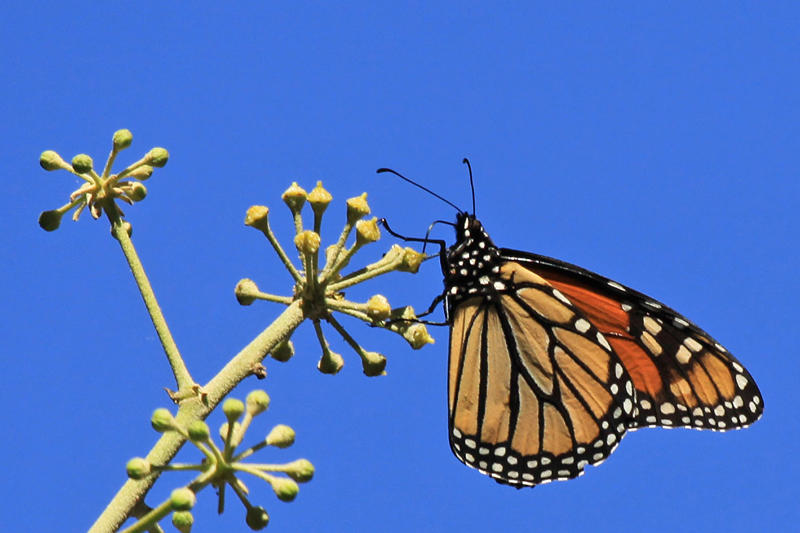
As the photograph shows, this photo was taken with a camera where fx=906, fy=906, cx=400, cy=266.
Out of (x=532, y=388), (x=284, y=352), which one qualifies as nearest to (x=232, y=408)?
(x=284, y=352)

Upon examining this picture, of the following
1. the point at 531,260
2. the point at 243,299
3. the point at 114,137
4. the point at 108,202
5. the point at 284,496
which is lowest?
the point at 284,496

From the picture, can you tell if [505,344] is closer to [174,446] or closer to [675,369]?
[675,369]

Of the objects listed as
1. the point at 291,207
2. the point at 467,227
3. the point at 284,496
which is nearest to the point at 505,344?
the point at 467,227

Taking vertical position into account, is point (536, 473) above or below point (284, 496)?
above

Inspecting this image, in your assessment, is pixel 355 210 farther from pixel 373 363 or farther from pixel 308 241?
pixel 373 363

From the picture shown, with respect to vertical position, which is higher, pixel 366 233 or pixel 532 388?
pixel 532 388
